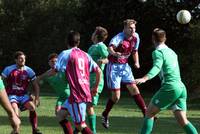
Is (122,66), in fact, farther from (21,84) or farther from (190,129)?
(190,129)

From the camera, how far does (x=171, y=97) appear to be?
9805 mm

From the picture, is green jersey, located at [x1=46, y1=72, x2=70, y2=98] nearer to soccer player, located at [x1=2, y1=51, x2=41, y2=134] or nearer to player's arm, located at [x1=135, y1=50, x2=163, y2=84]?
soccer player, located at [x1=2, y1=51, x2=41, y2=134]

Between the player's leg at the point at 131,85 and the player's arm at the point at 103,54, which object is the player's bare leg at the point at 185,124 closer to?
Result: the player's arm at the point at 103,54

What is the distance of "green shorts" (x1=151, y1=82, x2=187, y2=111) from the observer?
980 cm

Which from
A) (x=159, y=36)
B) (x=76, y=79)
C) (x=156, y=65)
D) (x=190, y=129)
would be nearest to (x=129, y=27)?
(x=159, y=36)

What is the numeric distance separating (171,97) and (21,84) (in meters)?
3.94

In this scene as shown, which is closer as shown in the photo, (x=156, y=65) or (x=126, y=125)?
(x=156, y=65)

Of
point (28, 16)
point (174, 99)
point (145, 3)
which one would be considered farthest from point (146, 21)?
point (174, 99)

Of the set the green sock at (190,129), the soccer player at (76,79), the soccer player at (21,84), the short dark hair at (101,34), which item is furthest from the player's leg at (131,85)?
the soccer player at (76,79)

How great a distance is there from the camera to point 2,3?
67.6 m

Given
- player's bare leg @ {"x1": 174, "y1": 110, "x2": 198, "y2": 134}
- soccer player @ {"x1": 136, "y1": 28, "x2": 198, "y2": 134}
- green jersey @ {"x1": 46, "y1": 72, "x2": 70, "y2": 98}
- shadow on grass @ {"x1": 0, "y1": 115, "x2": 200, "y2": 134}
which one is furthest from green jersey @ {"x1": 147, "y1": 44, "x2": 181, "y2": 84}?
shadow on grass @ {"x1": 0, "y1": 115, "x2": 200, "y2": 134}

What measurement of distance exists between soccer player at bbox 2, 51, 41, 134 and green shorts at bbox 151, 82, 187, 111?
3.33 meters

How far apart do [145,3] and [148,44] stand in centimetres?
285

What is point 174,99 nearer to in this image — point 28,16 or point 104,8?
point 104,8
